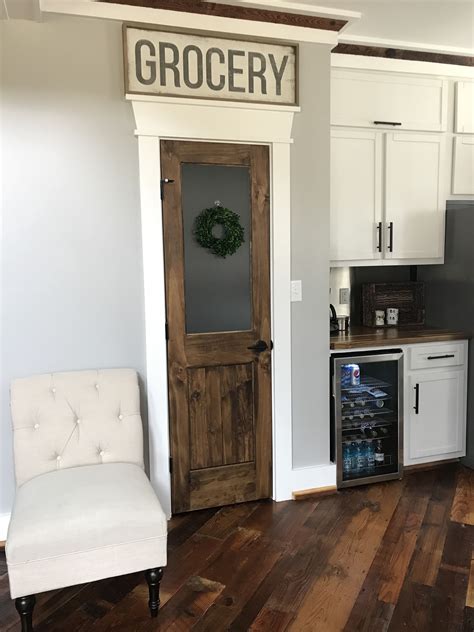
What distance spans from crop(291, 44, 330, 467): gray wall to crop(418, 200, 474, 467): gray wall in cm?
109

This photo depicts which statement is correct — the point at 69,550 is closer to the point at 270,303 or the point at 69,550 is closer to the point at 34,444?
the point at 34,444

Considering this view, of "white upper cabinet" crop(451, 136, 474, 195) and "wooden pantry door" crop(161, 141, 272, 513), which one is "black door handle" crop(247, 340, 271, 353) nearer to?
"wooden pantry door" crop(161, 141, 272, 513)

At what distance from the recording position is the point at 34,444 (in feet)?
8.11

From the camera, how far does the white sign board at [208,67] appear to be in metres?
2.76

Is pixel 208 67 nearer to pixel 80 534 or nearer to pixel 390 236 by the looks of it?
pixel 390 236

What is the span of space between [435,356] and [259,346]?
4.17ft

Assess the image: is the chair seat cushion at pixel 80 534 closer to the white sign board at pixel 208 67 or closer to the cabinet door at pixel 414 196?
the white sign board at pixel 208 67

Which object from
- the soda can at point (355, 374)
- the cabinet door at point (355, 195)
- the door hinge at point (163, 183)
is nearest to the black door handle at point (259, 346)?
the soda can at point (355, 374)

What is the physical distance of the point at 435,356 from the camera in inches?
142

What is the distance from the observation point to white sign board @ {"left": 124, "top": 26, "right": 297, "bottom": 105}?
2758 millimetres

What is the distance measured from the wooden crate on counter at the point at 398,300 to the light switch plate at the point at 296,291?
2.95ft

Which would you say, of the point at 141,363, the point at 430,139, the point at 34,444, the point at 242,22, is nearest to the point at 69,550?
the point at 34,444

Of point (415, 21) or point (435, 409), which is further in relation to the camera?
point (435, 409)

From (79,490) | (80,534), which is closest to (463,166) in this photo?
(79,490)
